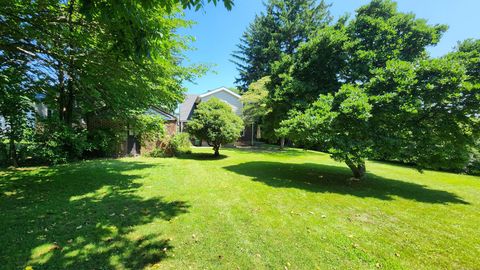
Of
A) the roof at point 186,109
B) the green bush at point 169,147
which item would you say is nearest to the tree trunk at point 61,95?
the green bush at point 169,147

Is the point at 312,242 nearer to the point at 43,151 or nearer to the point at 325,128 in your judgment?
the point at 325,128

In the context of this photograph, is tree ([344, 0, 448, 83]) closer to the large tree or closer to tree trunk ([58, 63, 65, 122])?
the large tree

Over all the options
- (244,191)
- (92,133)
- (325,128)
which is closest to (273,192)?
(244,191)

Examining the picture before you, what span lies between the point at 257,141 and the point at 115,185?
24131 millimetres

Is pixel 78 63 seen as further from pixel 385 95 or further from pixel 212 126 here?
pixel 385 95

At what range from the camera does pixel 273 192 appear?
24.5ft

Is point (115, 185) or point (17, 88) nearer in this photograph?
point (115, 185)

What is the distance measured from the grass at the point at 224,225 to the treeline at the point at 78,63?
7.59 ft

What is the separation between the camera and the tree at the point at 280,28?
99.8ft

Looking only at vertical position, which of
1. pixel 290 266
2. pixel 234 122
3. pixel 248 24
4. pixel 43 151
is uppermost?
pixel 248 24

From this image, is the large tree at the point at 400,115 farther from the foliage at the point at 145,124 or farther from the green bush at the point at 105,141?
the green bush at the point at 105,141

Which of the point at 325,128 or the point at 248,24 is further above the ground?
the point at 248,24

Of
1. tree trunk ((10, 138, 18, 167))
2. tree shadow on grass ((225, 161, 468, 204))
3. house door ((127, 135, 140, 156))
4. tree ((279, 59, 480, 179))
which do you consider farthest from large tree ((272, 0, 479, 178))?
tree trunk ((10, 138, 18, 167))

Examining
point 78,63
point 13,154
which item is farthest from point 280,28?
point 13,154
